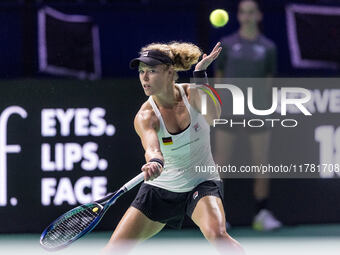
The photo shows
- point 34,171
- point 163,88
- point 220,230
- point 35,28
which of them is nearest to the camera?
point 220,230

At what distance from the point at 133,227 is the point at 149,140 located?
0.53 meters

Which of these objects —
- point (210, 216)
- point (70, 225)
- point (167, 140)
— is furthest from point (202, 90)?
point (70, 225)

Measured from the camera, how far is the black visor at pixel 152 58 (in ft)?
17.8

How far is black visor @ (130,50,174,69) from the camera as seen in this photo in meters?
5.43

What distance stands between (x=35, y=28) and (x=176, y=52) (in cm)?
307

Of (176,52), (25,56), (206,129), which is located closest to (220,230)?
(206,129)

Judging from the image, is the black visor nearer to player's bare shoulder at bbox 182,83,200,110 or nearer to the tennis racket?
player's bare shoulder at bbox 182,83,200,110

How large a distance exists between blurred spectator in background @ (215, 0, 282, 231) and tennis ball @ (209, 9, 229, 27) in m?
0.22

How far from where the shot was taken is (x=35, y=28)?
841 cm

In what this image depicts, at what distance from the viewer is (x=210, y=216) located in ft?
16.9

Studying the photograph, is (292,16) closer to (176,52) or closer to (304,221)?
(304,221)

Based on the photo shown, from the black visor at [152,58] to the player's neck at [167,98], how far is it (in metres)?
0.18

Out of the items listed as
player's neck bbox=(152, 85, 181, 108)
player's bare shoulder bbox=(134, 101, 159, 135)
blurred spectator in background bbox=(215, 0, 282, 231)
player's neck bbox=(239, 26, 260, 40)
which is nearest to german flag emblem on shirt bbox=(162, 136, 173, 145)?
player's bare shoulder bbox=(134, 101, 159, 135)

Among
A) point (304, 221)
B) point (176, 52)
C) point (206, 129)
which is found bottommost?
point (304, 221)
